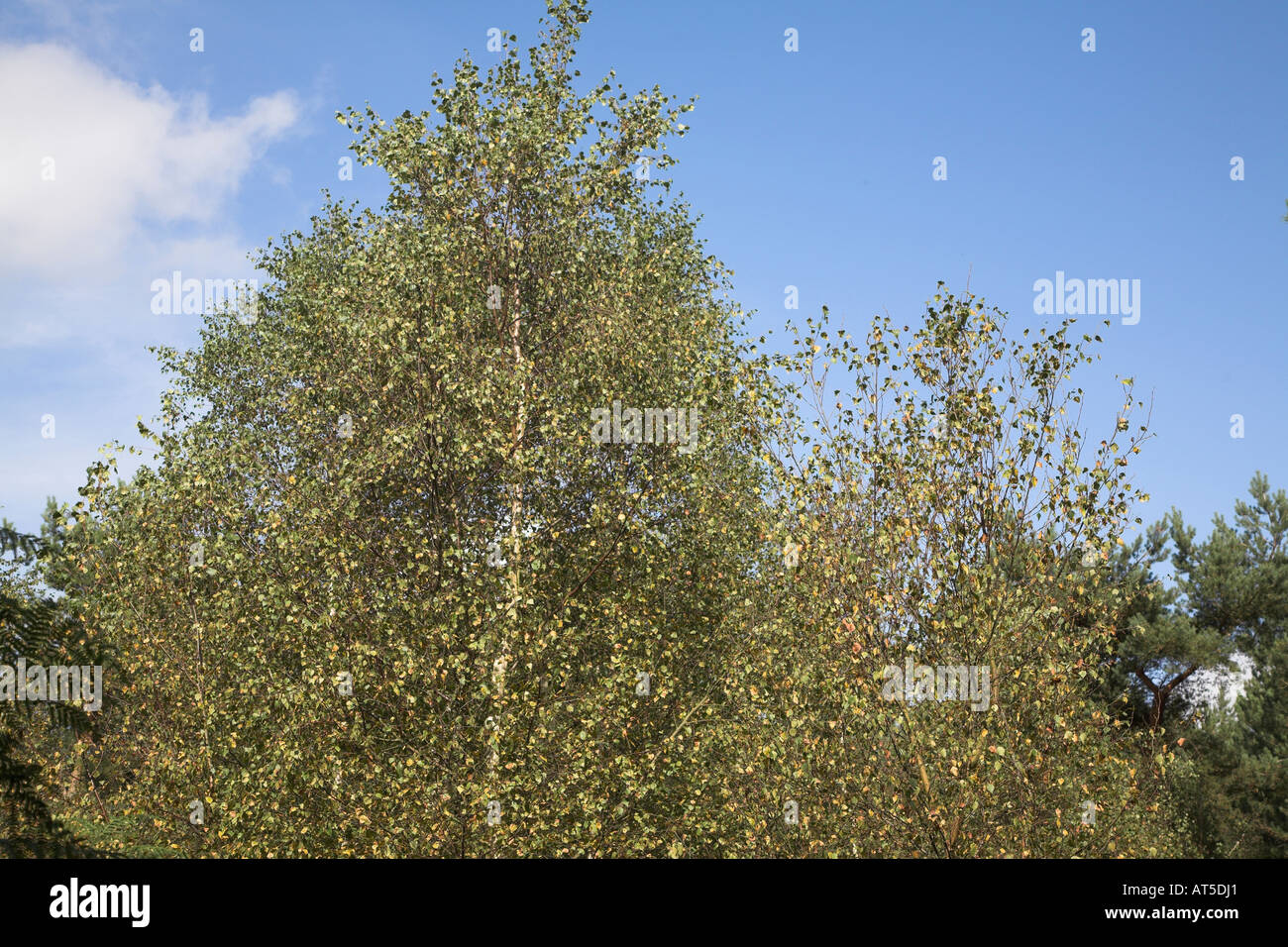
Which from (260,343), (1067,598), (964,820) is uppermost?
(260,343)

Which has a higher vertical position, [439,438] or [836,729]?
[439,438]

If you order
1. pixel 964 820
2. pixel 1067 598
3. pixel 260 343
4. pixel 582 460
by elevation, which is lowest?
pixel 964 820

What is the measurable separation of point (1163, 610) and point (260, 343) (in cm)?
3557

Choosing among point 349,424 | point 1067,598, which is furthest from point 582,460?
point 1067,598

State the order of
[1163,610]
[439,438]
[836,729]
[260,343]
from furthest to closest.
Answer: [1163,610]
[260,343]
[439,438]
[836,729]
